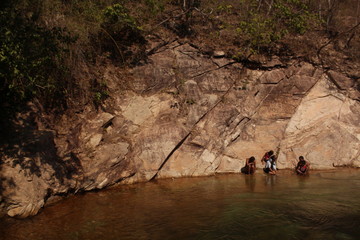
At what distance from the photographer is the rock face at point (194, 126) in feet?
31.0

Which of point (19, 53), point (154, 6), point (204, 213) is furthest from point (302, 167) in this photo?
point (19, 53)

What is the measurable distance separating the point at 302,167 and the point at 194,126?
193 inches

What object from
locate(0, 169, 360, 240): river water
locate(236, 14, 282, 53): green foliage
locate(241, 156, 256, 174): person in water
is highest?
locate(236, 14, 282, 53): green foliage

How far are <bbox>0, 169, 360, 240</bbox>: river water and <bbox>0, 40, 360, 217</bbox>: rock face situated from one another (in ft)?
2.84

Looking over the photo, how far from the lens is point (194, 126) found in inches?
475

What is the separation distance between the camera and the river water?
22.4 feet

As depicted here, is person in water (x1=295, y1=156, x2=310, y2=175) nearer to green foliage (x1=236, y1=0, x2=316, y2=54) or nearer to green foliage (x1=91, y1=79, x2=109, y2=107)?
green foliage (x1=236, y1=0, x2=316, y2=54)

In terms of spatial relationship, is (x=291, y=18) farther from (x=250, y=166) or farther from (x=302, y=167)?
(x=250, y=166)

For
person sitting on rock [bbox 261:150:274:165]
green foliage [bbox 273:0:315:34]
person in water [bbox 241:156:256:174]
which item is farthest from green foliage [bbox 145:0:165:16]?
person sitting on rock [bbox 261:150:274:165]

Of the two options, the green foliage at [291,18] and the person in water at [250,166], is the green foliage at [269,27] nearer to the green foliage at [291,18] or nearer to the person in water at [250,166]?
the green foliage at [291,18]

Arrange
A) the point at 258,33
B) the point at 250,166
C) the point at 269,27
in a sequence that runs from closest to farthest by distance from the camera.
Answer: the point at 250,166, the point at 258,33, the point at 269,27

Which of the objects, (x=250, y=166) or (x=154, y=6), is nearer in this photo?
(x=250, y=166)

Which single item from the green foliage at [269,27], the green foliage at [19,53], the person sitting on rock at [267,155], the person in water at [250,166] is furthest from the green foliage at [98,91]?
the person sitting on rock at [267,155]

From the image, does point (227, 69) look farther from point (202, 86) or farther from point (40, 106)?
point (40, 106)
